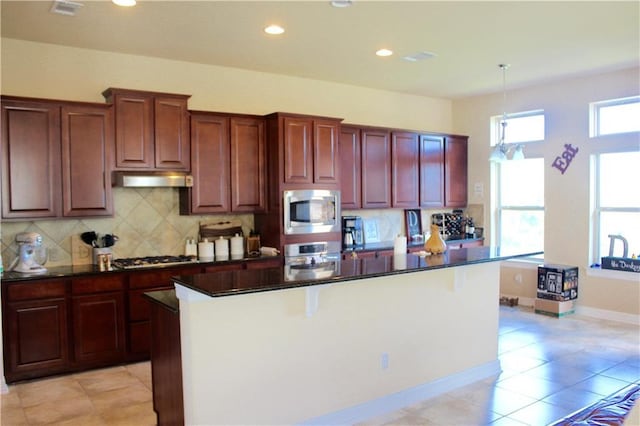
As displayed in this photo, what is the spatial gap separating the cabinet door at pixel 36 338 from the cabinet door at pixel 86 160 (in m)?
0.83

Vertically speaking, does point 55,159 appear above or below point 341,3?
below

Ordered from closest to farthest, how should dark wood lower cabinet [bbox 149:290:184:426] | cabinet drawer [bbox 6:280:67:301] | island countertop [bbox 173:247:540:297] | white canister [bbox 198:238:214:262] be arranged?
island countertop [bbox 173:247:540:297], dark wood lower cabinet [bbox 149:290:184:426], cabinet drawer [bbox 6:280:67:301], white canister [bbox 198:238:214:262]

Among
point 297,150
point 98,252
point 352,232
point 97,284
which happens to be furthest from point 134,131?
point 352,232

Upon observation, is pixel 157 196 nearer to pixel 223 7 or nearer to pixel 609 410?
pixel 223 7

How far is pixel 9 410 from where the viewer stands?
3639 mm

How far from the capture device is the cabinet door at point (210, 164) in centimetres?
505

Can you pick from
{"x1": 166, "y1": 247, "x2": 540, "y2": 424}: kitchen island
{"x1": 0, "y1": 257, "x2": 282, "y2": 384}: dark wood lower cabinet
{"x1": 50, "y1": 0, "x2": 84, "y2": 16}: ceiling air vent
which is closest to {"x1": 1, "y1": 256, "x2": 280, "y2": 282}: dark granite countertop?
{"x1": 0, "y1": 257, "x2": 282, "y2": 384}: dark wood lower cabinet

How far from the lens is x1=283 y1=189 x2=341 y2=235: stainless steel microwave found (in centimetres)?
537

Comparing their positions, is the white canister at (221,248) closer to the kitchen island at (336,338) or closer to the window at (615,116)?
the kitchen island at (336,338)

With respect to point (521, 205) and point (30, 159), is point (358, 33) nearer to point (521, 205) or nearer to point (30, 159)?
point (30, 159)

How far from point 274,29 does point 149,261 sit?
2400mm

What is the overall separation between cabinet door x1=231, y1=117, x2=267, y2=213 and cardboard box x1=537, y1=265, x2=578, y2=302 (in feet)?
11.6

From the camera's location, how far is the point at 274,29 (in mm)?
4262

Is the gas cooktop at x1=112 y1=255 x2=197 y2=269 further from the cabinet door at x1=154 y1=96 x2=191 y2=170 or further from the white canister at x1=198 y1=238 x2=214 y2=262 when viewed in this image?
the cabinet door at x1=154 y1=96 x2=191 y2=170
